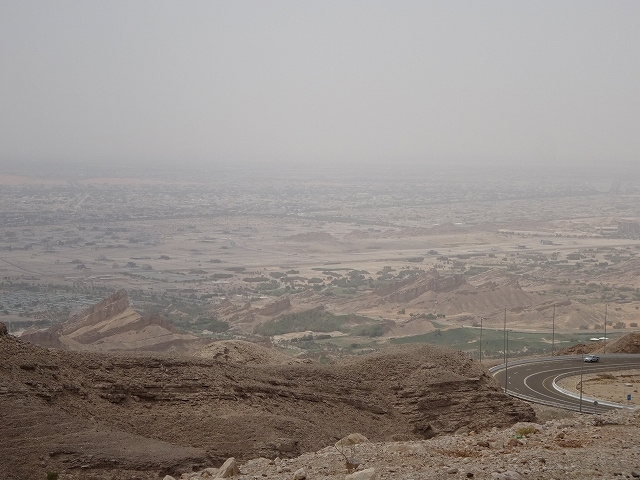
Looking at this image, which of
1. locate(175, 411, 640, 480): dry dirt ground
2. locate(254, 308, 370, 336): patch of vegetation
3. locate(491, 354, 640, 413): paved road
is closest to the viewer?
locate(175, 411, 640, 480): dry dirt ground

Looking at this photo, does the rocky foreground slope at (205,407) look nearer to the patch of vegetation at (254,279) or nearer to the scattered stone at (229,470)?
the scattered stone at (229,470)

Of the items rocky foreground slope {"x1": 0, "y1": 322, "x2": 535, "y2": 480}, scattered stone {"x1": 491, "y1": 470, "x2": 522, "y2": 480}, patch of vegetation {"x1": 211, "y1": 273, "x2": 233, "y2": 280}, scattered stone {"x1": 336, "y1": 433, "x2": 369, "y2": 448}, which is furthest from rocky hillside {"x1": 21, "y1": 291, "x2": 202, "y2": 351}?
scattered stone {"x1": 491, "y1": 470, "x2": 522, "y2": 480}

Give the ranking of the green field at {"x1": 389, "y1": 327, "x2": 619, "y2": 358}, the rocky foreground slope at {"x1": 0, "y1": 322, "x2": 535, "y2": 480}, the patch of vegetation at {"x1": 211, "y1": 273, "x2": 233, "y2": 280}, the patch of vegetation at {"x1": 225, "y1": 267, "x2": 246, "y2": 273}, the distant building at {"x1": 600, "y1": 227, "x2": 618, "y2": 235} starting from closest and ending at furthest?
the rocky foreground slope at {"x1": 0, "y1": 322, "x2": 535, "y2": 480}, the green field at {"x1": 389, "y1": 327, "x2": 619, "y2": 358}, the patch of vegetation at {"x1": 211, "y1": 273, "x2": 233, "y2": 280}, the patch of vegetation at {"x1": 225, "y1": 267, "x2": 246, "y2": 273}, the distant building at {"x1": 600, "y1": 227, "x2": 618, "y2": 235}

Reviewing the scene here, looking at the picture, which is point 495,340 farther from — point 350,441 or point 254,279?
point 350,441

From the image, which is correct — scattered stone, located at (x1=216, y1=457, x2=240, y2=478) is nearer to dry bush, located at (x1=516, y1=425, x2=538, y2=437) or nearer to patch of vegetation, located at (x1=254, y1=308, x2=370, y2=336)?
dry bush, located at (x1=516, y1=425, x2=538, y2=437)

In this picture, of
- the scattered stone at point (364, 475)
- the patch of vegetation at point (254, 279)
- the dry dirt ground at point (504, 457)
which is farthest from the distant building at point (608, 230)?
the scattered stone at point (364, 475)

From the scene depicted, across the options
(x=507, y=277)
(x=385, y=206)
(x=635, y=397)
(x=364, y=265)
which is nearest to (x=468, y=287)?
(x=507, y=277)

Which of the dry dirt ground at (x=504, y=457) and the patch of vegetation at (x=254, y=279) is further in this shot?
the patch of vegetation at (x=254, y=279)
